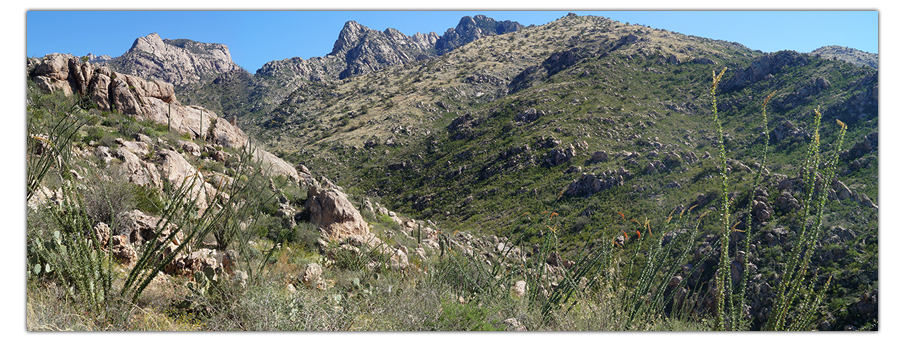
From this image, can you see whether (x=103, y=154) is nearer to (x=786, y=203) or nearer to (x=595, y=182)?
(x=786, y=203)

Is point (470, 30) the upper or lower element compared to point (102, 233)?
upper

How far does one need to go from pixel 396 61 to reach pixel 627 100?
84.2 meters

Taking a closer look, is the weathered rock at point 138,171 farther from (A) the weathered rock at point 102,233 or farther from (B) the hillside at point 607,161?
(A) the weathered rock at point 102,233

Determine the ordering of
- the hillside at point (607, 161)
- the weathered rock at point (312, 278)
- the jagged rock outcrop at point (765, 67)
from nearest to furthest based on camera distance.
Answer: the hillside at point (607, 161)
the weathered rock at point (312, 278)
the jagged rock outcrop at point (765, 67)

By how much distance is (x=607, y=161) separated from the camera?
21.6 meters

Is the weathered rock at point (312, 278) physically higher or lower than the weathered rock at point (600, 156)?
lower

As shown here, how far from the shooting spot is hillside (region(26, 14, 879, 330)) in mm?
4289

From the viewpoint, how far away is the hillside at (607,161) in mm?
4289

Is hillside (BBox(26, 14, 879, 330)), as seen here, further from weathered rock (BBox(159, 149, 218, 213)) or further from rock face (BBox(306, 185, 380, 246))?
weathered rock (BBox(159, 149, 218, 213))

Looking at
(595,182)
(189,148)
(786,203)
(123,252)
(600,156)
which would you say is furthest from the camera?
(600,156)

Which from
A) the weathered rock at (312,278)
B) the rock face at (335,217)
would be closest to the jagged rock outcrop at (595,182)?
the rock face at (335,217)

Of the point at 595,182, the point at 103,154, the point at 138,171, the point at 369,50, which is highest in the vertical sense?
the point at 369,50

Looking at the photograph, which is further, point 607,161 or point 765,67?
point 607,161

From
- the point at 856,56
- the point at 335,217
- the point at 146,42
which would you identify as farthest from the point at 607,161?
the point at 146,42
